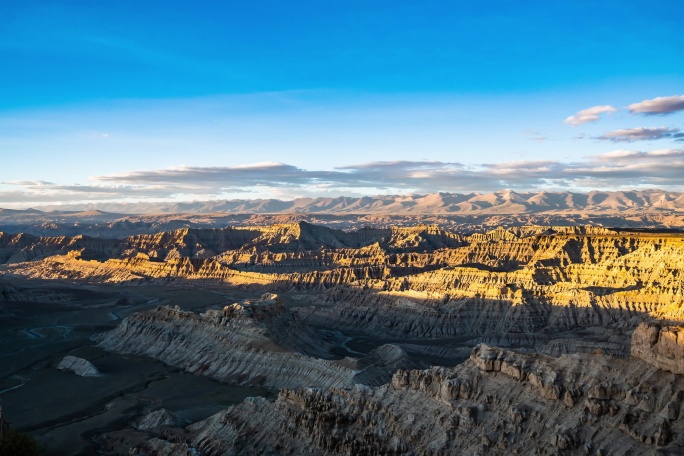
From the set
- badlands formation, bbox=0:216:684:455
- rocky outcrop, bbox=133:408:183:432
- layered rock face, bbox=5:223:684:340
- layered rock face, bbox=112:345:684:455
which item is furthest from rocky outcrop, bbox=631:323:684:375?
layered rock face, bbox=5:223:684:340

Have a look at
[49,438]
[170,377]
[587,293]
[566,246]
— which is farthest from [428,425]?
[566,246]

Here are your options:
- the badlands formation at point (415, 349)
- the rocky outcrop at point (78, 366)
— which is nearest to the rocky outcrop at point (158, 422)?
the badlands formation at point (415, 349)

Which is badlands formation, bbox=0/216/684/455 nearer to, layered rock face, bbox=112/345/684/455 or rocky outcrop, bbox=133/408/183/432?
layered rock face, bbox=112/345/684/455

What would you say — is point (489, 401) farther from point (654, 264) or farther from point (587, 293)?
point (654, 264)

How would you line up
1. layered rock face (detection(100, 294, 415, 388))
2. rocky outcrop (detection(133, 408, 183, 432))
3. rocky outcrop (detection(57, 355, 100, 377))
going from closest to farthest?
rocky outcrop (detection(133, 408, 183, 432)) < layered rock face (detection(100, 294, 415, 388)) < rocky outcrop (detection(57, 355, 100, 377))

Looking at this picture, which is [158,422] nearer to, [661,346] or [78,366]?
[78,366]

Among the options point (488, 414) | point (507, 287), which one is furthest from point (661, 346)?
point (507, 287)

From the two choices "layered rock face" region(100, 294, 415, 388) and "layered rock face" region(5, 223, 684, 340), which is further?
"layered rock face" region(5, 223, 684, 340)
